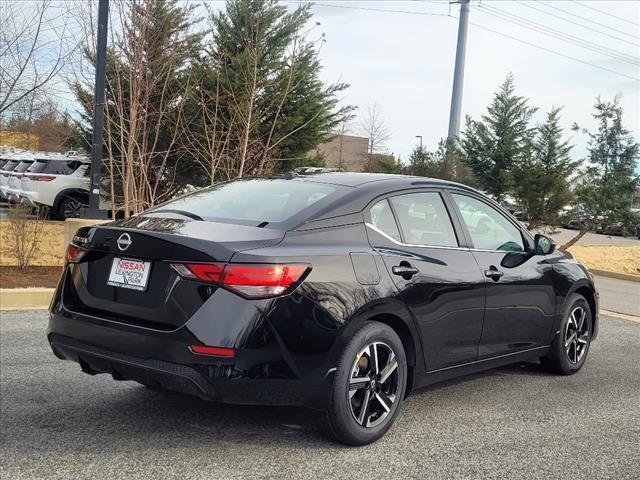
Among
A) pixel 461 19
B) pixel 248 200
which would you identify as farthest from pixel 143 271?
pixel 461 19

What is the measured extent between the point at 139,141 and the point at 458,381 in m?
8.29

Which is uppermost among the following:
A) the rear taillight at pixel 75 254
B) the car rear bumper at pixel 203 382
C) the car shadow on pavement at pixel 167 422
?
the rear taillight at pixel 75 254

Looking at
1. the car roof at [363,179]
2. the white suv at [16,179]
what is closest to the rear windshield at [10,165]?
the white suv at [16,179]

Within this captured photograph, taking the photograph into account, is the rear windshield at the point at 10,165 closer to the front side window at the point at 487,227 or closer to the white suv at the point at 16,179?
the white suv at the point at 16,179

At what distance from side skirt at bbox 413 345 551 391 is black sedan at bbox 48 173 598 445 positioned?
0.6 inches

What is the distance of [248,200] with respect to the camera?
4.27 metres

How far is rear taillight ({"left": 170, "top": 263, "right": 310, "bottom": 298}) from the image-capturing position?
10.9ft

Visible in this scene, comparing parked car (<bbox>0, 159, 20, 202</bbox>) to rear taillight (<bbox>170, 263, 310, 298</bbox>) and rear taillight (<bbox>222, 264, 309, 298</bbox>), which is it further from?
rear taillight (<bbox>222, 264, 309, 298</bbox>)

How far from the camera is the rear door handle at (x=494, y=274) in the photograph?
15.2 ft

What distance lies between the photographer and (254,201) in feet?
13.9

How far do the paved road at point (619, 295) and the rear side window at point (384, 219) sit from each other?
22.4 feet

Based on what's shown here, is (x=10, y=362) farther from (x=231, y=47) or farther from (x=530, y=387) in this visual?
(x=231, y=47)

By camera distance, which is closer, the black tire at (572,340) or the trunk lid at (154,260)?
the trunk lid at (154,260)

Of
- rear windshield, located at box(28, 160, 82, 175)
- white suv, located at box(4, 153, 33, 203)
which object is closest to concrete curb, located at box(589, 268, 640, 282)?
rear windshield, located at box(28, 160, 82, 175)
